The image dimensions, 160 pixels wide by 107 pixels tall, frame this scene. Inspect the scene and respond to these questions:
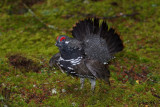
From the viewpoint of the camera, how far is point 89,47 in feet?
22.9

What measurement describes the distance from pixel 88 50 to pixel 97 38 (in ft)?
2.46

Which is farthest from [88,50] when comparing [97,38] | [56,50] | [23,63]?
[56,50]

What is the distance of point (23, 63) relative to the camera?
28.3 feet

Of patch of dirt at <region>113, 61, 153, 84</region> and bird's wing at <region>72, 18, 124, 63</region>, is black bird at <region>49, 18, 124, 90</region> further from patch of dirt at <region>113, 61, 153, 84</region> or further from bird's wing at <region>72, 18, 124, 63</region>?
patch of dirt at <region>113, 61, 153, 84</region>

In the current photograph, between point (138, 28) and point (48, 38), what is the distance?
6263 millimetres

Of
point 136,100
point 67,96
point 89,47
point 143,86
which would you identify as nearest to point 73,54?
point 89,47

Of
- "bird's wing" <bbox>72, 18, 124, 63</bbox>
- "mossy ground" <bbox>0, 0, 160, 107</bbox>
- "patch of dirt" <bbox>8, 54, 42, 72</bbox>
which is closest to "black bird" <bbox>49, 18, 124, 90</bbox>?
"bird's wing" <bbox>72, 18, 124, 63</bbox>

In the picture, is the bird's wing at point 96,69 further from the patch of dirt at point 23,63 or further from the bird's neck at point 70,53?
the patch of dirt at point 23,63

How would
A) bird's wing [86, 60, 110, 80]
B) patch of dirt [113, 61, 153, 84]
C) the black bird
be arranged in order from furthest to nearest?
patch of dirt [113, 61, 153, 84] < the black bird < bird's wing [86, 60, 110, 80]

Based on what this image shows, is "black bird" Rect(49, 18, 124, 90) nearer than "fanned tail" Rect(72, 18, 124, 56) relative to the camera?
Yes

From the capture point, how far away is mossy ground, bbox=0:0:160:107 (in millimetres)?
6969

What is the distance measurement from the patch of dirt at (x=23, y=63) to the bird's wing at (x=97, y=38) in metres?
2.52

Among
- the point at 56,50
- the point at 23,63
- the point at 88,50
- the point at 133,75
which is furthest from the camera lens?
the point at 56,50

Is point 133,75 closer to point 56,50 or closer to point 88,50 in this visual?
point 88,50
